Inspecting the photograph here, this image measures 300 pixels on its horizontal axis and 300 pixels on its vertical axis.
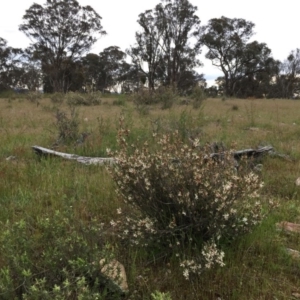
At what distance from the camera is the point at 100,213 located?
2771 millimetres

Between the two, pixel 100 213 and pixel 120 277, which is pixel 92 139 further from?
pixel 120 277

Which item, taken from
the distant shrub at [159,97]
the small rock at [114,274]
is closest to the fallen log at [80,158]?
the small rock at [114,274]

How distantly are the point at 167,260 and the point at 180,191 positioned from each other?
442mm

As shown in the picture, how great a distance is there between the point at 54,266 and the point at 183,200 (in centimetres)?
81

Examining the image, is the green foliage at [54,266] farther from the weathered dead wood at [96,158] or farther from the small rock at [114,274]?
the weathered dead wood at [96,158]

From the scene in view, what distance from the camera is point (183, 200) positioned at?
2061mm

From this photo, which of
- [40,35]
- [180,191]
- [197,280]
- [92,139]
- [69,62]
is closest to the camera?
[197,280]

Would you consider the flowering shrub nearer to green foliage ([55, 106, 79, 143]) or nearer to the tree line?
green foliage ([55, 106, 79, 143])

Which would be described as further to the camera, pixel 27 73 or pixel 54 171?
pixel 27 73

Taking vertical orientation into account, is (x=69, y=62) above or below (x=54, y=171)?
above

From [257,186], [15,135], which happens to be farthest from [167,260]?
[15,135]

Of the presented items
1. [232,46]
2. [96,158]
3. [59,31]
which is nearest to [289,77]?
[232,46]

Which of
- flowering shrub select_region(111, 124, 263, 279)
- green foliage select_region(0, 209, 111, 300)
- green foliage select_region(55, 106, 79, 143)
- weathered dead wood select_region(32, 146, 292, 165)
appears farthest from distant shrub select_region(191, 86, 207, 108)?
green foliage select_region(0, 209, 111, 300)

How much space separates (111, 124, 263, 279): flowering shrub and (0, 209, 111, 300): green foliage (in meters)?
0.37
